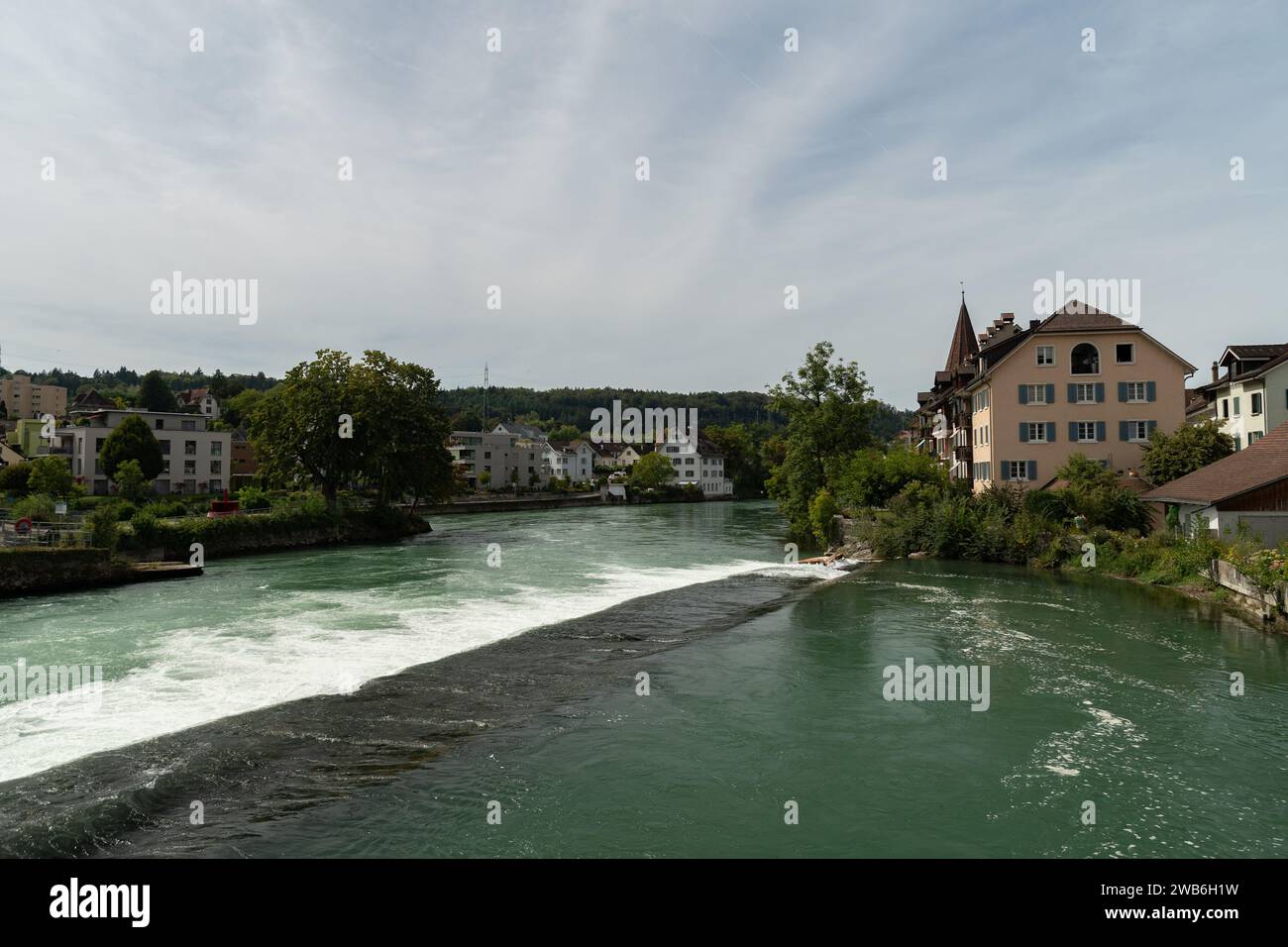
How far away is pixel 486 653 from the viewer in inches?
672

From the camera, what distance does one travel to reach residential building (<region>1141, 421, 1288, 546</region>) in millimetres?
25922

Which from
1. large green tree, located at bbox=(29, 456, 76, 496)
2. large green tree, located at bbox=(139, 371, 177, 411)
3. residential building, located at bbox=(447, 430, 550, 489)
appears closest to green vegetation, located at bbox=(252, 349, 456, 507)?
large green tree, located at bbox=(29, 456, 76, 496)

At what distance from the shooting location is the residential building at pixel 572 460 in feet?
443

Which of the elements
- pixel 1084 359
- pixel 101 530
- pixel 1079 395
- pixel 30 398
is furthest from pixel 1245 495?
pixel 30 398

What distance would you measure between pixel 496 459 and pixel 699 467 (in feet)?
118

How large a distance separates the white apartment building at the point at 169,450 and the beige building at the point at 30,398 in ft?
317

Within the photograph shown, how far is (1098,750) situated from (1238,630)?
11.5m

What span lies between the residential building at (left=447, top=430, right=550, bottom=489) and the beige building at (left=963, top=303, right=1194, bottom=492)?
81993 mm

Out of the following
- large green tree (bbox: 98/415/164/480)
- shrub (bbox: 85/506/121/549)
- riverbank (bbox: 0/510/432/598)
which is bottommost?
riverbank (bbox: 0/510/432/598)

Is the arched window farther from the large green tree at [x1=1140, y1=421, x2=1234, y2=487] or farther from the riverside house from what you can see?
the large green tree at [x1=1140, y1=421, x2=1234, y2=487]

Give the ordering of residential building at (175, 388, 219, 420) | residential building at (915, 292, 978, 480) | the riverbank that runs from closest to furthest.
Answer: the riverbank → residential building at (915, 292, 978, 480) → residential building at (175, 388, 219, 420)

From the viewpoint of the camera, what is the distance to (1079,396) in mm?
41969
